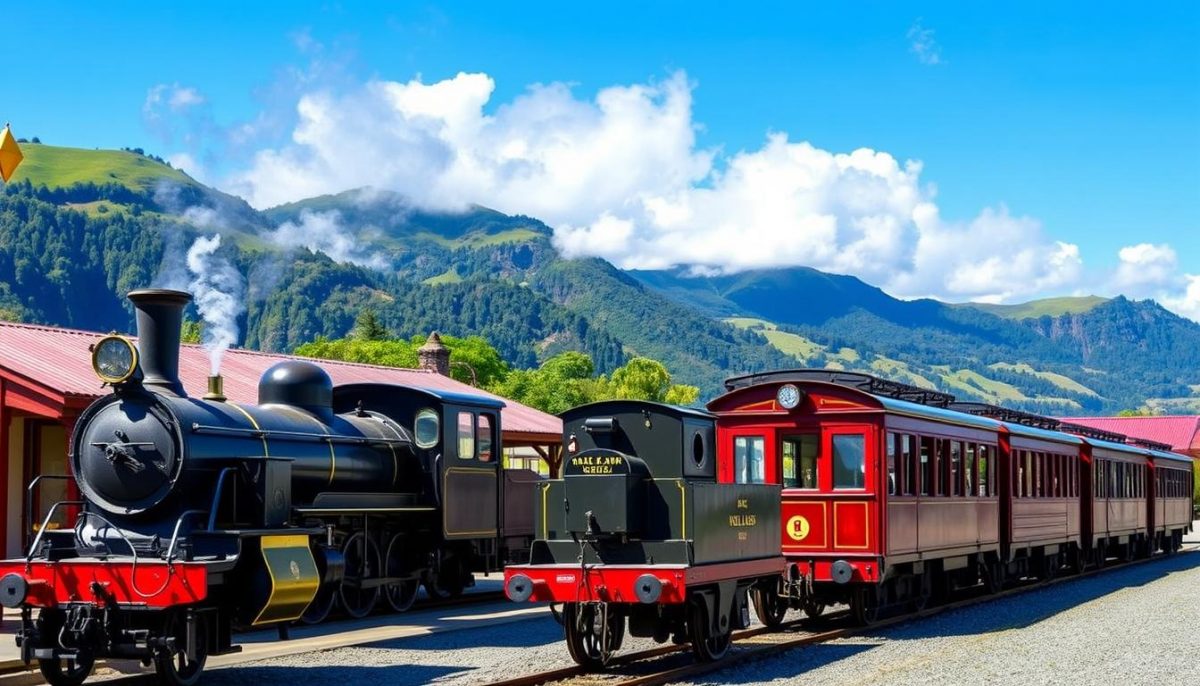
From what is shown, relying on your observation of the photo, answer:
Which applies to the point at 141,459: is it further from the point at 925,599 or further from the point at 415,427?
the point at 925,599

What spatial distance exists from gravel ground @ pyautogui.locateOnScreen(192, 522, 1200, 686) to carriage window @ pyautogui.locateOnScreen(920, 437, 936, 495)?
181 cm

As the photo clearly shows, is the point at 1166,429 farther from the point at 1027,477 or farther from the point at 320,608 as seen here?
the point at 320,608

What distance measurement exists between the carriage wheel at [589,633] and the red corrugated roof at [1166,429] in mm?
75921

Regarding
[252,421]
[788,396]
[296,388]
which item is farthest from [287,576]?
[788,396]

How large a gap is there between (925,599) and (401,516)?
7810 millimetres

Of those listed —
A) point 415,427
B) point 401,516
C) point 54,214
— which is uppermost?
point 54,214

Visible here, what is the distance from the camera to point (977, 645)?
15531 millimetres

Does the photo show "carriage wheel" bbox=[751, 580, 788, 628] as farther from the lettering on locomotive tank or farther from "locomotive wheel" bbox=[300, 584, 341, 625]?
"locomotive wheel" bbox=[300, 584, 341, 625]

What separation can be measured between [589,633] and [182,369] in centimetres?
1284

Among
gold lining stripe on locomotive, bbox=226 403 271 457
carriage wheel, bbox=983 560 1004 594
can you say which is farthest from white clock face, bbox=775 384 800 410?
carriage wheel, bbox=983 560 1004 594

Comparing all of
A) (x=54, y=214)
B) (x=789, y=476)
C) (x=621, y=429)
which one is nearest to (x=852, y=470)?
(x=789, y=476)

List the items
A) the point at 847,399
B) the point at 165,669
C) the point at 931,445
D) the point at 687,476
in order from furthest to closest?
1. the point at 931,445
2. the point at 847,399
3. the point at 687,476
4. the point at 165,669

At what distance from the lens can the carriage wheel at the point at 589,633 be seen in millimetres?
13453

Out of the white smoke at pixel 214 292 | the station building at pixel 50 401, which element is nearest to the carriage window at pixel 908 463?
the station building at pixel 50 401
